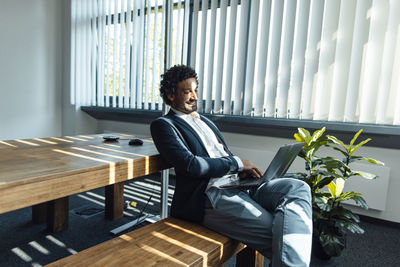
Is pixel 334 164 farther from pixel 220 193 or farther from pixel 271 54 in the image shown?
pixel 271 54

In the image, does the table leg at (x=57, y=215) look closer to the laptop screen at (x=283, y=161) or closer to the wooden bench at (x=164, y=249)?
the wooden bench at (x=164, y=249)

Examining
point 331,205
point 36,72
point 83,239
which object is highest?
point 36,72

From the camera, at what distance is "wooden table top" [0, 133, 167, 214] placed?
882mm

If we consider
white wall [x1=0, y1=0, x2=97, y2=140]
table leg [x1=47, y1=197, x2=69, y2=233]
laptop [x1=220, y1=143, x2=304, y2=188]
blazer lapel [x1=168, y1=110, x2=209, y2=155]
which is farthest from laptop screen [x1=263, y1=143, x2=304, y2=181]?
white wall [x1=0, y1=0, x2=97, y2=140]

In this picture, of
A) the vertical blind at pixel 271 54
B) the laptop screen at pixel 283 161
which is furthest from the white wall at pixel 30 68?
the laptop screen at pixel 283 161

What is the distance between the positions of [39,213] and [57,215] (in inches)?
9.2

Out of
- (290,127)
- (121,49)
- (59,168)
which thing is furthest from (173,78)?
(121,49)

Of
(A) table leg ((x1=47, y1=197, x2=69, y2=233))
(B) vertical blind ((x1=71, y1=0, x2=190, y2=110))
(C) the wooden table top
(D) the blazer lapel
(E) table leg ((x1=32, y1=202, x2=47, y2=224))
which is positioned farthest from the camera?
(B) vertical blind ((x1=71, y1=0, x2=190, y2=110))

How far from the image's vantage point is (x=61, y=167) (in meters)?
1.07

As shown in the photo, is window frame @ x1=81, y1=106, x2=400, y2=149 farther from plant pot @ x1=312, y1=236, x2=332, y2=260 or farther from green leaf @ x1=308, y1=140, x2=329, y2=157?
plant pot @ x1=312, y1=236, x2=332, y2=260

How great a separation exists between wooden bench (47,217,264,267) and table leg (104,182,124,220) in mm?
1039

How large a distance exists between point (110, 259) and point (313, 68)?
2107mm

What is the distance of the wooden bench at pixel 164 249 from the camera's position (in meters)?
0.98

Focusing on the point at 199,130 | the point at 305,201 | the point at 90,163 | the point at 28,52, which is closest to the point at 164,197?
the point at 199,130
